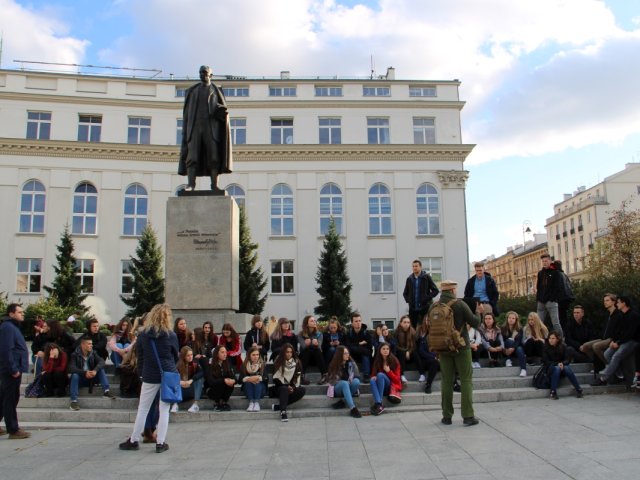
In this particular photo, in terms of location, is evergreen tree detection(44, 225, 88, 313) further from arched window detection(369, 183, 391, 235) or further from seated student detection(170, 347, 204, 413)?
seated student detection(170, 347, 204, 413)

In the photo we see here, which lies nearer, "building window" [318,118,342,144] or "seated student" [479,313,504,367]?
"seated student" [479,313,504,367]

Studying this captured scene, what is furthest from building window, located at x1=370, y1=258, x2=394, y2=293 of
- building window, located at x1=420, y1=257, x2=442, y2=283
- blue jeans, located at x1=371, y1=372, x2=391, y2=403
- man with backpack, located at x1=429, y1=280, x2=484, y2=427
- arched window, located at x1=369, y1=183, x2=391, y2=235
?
man with backpack, located at x1=429, y1=280, x2=484, y2=427

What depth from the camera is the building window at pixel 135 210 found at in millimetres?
37312

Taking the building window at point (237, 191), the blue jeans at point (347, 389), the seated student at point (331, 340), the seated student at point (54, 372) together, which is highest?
the building window at point (237, 191)

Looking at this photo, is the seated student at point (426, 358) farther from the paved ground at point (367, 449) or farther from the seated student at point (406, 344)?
the paved ground at point (367, 449)

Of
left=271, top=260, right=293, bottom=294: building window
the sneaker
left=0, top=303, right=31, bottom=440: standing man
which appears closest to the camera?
the sneaker

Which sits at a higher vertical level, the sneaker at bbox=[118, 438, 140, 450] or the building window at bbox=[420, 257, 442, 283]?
the building window at bbox=[420, 257, 442, 283]

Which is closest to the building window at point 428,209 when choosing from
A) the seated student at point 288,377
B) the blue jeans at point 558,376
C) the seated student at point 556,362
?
the seated student at point 556,362

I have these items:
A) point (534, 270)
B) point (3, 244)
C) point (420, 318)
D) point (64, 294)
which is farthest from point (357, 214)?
point (534, 270)

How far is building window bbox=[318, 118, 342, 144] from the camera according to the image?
3962 cm

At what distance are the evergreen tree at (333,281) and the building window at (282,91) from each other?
1087cm

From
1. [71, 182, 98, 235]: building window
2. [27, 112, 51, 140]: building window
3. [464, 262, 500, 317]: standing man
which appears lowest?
[464, 262, 500, 317]: standing man

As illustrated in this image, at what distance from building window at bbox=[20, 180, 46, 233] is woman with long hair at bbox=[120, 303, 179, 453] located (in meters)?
33.1

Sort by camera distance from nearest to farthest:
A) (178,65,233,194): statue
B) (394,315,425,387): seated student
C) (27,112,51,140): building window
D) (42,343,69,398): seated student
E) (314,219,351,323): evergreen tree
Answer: (42,343,69,398): seated student
(394,315,425,387): seated student
(178,65,233,194): statue
(314,219,351,323): evergreen tree
(27,112,51,140): building window
